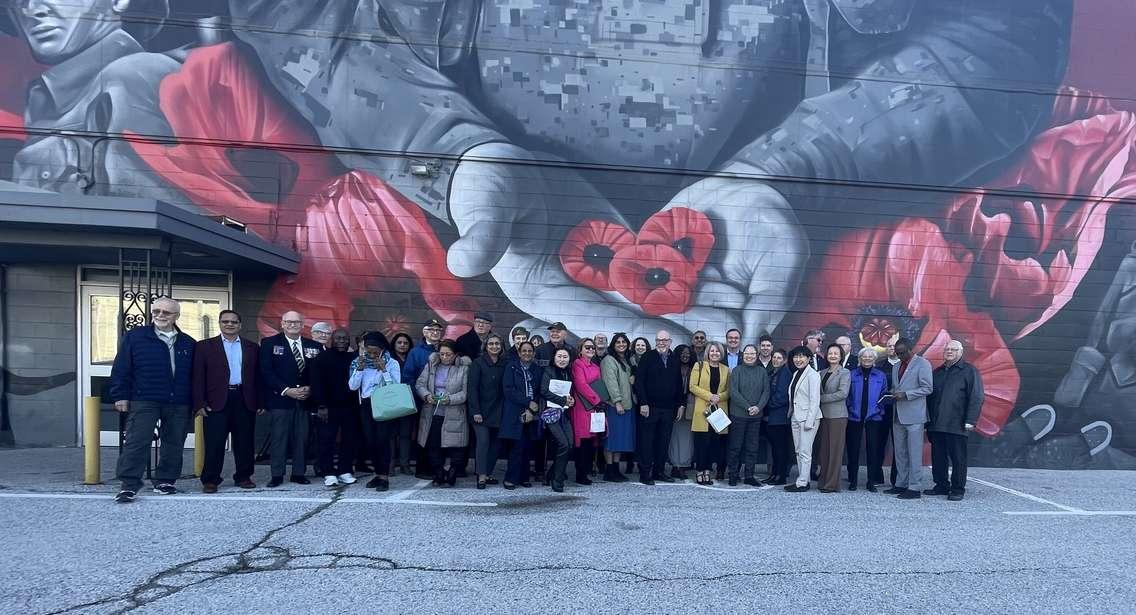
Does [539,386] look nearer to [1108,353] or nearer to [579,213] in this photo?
[579,213]

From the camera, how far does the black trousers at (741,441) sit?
7.44 meters

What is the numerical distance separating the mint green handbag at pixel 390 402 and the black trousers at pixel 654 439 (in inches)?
105

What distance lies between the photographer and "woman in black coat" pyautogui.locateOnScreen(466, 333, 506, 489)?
687 centimetres

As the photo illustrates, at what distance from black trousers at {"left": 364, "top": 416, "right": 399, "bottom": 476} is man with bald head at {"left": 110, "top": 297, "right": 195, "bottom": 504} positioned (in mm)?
1810

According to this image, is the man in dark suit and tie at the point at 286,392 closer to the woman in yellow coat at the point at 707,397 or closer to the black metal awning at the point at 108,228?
the black metal awning at the point at 108,228

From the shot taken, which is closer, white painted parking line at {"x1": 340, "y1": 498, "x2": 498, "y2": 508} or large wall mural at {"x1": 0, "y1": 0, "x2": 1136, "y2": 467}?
white painted parking line at {"x1": 340, "y1": 498, "x2": 498, "y2": 508}

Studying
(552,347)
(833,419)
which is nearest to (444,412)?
(552,347)

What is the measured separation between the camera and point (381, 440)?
6898 mm

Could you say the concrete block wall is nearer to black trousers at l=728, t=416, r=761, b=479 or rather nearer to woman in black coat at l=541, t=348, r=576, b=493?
woman in black coat at l=541, t=348, r=576, b=493

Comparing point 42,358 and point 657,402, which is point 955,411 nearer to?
point 657,402

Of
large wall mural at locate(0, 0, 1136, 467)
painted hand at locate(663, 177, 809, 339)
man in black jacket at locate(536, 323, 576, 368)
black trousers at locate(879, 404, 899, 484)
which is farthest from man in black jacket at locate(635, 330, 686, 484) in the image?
black trousers at locate(879, 404, 899, 484)

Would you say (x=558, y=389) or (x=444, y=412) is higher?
(x=558, y=389)

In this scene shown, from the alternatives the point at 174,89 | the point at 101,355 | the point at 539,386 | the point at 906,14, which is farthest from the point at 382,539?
the point at 906,14

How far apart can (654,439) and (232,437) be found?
4.63 meters
